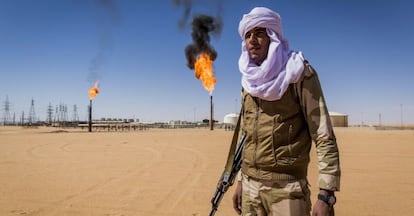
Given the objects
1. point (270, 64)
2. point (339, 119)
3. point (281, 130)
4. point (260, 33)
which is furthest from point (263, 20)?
point (339, 119)

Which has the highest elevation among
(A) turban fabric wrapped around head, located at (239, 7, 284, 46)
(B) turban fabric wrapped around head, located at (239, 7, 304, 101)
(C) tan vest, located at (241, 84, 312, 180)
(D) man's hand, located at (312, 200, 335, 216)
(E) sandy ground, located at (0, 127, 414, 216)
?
(A) turban fabric wrapped around head, located at (239, 7, 284, 46)

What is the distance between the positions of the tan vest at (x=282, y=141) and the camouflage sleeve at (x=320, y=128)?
3.3 inches

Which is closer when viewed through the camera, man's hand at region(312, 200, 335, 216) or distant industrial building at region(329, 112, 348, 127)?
man's hand at region(312, 200, 335, 216)

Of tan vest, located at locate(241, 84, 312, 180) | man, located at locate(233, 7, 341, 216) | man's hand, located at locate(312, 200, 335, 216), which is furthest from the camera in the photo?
tan vest, located at locate(241, 84, 312, 180)

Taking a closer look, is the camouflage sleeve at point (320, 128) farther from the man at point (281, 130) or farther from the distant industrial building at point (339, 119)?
the distant industrial building at point (339, 119)

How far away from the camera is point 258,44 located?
2.64 m

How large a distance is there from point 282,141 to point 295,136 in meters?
0.10

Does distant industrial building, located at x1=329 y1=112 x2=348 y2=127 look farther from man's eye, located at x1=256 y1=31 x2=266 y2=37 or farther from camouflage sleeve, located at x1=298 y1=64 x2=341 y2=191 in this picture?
camouflage sleeve, located at x1=298 y1=64 x2=341 y2=191

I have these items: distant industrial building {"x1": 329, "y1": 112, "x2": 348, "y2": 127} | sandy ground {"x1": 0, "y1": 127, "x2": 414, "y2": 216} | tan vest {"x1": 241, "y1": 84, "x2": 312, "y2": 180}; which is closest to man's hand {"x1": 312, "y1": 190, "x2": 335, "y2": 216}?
tan vest {"x1": 241, "y1": 84, "x2": 312, "y2": 180}

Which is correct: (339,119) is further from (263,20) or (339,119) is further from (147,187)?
(263,20)

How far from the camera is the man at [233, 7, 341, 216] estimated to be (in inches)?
90.1

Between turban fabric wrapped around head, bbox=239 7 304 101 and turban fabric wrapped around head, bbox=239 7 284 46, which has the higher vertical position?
turban fabric wrapped around head, bbox=239 7 284 46

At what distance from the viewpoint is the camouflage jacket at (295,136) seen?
226cm

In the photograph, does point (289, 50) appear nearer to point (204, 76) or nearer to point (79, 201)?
point (79, 201)
